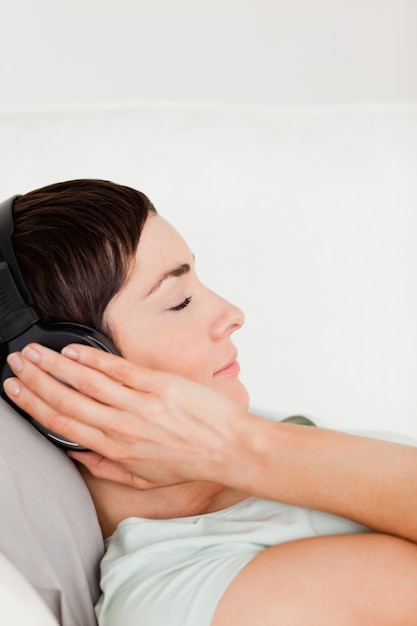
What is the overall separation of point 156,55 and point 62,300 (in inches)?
44.0

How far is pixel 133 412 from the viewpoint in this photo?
1.11 m

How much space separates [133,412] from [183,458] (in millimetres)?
85

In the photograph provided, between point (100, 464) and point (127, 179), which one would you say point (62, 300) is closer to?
point (100, 464)

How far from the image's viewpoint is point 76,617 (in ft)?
3.63

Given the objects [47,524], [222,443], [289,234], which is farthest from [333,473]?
[289,234]

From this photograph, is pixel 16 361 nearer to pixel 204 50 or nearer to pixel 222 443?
pixel 222 443

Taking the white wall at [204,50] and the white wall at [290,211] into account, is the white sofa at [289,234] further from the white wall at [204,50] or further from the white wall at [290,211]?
the white wall at [204,50]

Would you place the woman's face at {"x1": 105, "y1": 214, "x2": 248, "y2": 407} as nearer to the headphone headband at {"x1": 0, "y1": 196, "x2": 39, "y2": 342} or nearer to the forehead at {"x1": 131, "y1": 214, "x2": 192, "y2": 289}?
the forehead at {"x1": 131, "y1": 214, "x2": 192, "y2": 289}

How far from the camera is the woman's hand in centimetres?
111

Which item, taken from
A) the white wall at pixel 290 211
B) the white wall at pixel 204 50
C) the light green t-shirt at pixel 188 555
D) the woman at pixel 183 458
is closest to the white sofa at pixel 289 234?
the white wall at pixel 290 211

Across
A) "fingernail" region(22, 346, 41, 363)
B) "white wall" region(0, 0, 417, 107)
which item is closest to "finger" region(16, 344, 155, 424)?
"fingernail" region(22, 346, 41, 363)

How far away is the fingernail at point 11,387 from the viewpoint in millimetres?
1172

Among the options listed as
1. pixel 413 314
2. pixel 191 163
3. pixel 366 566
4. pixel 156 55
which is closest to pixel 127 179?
pixel 191 163

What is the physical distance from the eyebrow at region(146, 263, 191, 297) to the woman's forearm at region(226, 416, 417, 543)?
253mm
